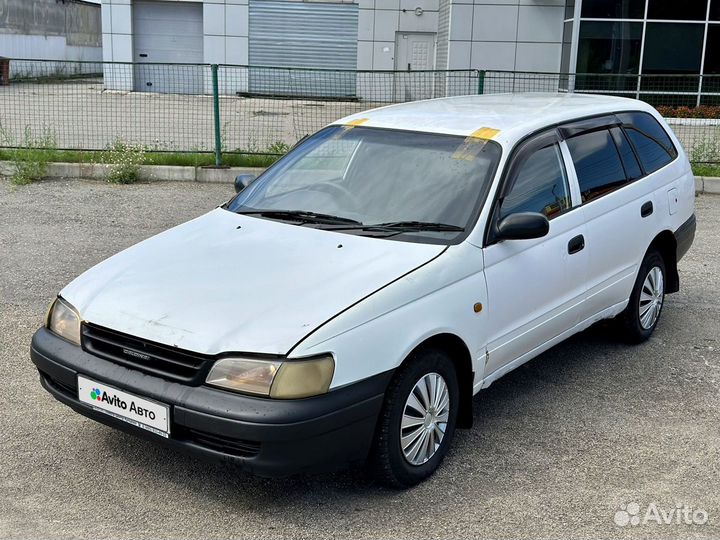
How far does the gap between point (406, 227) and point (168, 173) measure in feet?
26.2

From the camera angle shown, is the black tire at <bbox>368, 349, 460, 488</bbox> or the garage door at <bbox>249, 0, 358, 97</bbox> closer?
the black tire at <bbox>368, 349, 460, 488</bbox>

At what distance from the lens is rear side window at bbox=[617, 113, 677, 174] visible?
592cm

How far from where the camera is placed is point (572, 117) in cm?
534

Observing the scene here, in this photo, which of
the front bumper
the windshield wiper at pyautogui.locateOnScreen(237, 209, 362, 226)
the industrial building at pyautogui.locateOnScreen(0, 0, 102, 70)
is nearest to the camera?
the front bumper

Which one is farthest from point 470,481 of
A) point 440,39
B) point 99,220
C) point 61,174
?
point 440,39

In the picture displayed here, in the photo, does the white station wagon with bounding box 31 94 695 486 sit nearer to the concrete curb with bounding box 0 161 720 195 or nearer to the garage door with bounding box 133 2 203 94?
the concrete curb with bounding box 0 161 720 195

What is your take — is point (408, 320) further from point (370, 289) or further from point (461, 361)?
point (461, 361)

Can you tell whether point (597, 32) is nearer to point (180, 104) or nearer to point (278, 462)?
point (180, 104)

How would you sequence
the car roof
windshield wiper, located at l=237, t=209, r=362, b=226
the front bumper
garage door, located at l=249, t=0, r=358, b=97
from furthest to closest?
garage door, located at l=249, t=0, r=358, b=97 < the car roof < windshield wiper, located at l=237, t=209, r=362, b=226 < the front bumper

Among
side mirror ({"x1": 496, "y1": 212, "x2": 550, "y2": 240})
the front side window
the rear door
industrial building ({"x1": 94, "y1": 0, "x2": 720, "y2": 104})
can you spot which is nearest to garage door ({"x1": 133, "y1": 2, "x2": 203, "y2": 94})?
industrial building ({"x1": 94, "y1": 0, "x2": 720, "y2": 104})

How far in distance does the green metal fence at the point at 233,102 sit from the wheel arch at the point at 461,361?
861 centimetres

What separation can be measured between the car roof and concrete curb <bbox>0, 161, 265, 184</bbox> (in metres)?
6.19

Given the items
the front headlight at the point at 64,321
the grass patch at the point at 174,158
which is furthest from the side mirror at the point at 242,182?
the grass patch at the point at 174,158

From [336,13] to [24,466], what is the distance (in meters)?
26.3
